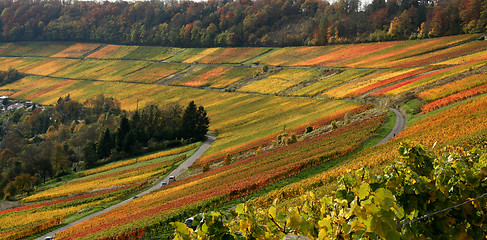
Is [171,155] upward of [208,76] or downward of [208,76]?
downward

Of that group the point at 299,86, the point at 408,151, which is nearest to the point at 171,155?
the point at 299,86

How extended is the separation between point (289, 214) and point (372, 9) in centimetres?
13607

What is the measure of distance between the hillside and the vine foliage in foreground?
1641 centimetres

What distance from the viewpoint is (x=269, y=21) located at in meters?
154

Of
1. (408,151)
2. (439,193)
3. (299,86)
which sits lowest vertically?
(299,86)

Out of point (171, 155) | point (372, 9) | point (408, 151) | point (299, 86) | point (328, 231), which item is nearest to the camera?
point (328, 231)

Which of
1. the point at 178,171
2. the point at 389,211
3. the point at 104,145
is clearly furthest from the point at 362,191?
the point at 104,145

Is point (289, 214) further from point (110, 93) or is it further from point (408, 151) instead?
point (110, 93)

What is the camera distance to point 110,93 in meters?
122

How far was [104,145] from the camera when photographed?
2950 inches

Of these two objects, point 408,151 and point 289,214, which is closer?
point 289,214

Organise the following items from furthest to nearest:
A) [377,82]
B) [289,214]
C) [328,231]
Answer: [377,82], [289,214], [328,231]

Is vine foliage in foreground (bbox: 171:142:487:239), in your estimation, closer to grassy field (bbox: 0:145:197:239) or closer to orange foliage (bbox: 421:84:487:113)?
grassy field (bbox: 0:145:197:239)

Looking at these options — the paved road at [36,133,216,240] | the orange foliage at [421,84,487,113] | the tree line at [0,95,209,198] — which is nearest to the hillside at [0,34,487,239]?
the orange foliage at [421,84,487,113]
